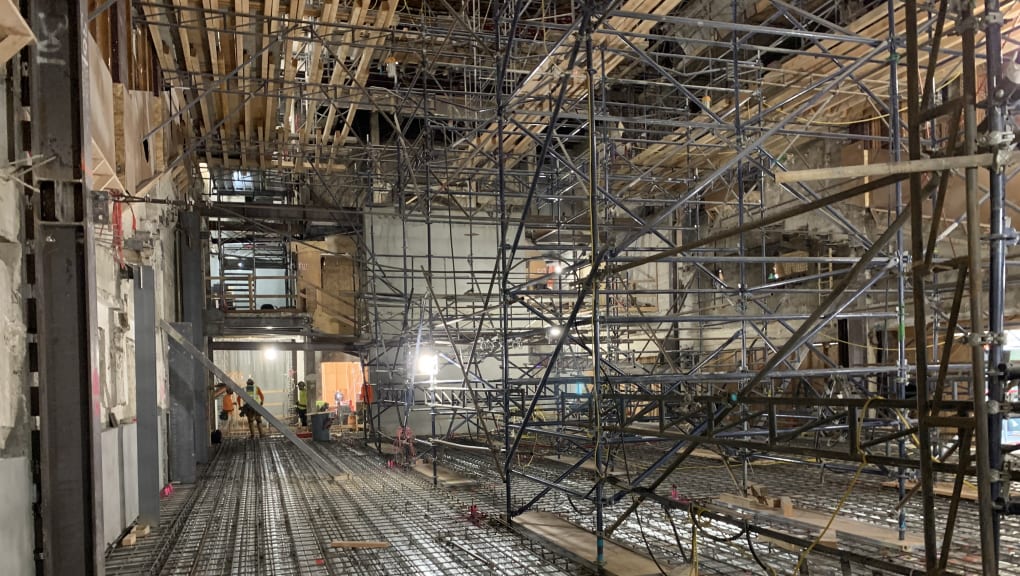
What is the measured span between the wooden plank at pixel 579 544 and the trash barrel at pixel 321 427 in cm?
1130

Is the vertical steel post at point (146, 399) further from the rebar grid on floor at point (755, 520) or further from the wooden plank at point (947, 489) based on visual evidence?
the wooden plank at point (947, 489)

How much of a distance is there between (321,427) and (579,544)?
12919 millimetres

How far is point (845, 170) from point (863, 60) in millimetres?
5090

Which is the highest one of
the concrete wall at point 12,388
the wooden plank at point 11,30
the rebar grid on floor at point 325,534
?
the wooden plank at point 11,30

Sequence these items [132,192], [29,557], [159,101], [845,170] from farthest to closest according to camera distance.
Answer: [159,101] → [132,192] → [29,557] → [845,170]

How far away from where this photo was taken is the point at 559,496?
33.1 feet

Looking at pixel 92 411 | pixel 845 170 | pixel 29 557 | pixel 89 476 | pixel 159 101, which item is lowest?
pixel 29 557

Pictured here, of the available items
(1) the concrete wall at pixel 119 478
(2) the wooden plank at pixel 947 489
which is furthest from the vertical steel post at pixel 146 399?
(2) the wooden plank at pixel 947 489

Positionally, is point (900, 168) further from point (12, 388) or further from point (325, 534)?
point (325, 534)

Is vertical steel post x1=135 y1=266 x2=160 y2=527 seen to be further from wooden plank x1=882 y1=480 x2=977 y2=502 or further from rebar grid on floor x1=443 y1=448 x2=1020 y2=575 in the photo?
wooden plank x1=882 y1=480 x2=977 y2=502

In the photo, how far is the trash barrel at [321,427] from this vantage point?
19.0 metres

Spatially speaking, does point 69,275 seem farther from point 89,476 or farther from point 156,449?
point 156,449

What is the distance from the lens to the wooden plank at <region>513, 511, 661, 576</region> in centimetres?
651

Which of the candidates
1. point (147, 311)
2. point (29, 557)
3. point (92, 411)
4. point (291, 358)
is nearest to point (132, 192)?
point (147, 311)
